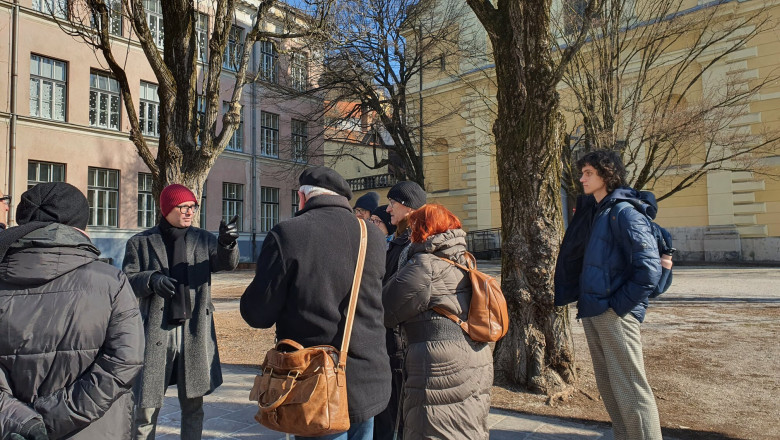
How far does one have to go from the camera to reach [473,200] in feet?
91.4

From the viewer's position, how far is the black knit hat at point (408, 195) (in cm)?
382

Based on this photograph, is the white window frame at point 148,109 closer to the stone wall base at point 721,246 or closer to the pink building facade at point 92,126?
the pink building facade at point 92,126

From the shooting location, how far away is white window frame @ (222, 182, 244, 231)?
2808cm

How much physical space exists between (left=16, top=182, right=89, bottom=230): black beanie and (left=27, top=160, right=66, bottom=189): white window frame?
21.5 meters

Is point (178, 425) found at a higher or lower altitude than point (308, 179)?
lower

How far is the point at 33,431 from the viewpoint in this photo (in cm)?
193

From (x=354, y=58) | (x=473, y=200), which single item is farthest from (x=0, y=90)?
(x=473, y=200)

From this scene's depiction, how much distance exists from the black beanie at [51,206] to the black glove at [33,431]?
2.59 ft

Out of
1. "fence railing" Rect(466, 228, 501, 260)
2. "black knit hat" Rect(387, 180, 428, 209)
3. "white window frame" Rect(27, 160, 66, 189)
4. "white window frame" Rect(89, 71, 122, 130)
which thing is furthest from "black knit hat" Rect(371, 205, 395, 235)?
"white window frame" Rect(89, 71, 122, 130)

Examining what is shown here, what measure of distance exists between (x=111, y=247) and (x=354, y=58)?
13.9m

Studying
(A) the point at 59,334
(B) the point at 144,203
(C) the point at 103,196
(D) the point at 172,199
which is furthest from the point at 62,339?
(B) the point at 144,203

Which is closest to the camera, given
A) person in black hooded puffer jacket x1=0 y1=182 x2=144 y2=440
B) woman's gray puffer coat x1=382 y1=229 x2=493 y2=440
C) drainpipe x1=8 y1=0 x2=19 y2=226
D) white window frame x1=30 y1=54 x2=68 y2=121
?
person in black hooded puffer jacket x1=0 y1=182 x2=144 y2=440

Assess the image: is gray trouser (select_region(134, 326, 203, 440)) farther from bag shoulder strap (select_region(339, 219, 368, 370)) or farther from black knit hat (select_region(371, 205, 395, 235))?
black knit hat (select_region(371, 205, 395, 235))

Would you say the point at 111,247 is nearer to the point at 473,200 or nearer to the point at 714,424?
the point at 473,200
